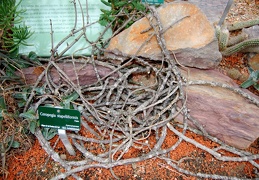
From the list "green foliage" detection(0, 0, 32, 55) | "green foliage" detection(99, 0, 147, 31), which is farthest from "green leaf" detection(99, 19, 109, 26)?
"green foliage" detection(0, 0, 32, 55)

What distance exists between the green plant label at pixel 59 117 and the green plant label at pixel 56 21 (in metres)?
0.70

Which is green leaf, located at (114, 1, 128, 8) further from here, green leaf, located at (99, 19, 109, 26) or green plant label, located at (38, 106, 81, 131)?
green plant label, located at (38, 106, 81, 131)

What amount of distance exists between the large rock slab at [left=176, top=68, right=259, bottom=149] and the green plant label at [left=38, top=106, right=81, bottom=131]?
29.3 inches

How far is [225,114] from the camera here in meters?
1.72

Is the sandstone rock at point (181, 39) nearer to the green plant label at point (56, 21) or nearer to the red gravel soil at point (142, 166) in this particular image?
the green plant label at point (56, 21)

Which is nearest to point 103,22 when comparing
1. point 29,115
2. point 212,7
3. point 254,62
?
point 29,115

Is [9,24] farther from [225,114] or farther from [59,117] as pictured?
[225,114]

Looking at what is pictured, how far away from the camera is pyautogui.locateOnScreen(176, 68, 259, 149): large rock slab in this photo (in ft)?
5.55

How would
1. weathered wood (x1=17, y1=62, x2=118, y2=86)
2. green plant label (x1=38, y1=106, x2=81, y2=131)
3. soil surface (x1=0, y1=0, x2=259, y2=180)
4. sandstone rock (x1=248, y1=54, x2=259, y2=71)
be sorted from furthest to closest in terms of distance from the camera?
sandstone rock (x1=248, y1=54, x2=259, y2=71) < weathered wood (x1=17, y1=62, x2=118, y2=86) < soil surface (x1=0, y1=0, x2=259, y2=180) < green plant label (x1=38, y1=106, x2=81, y2=131)

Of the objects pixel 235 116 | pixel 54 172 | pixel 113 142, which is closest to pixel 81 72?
pixel 113 142

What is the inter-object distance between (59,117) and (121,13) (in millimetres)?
983

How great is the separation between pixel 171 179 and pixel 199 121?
0.44 meters

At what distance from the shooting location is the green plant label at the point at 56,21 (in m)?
1.96

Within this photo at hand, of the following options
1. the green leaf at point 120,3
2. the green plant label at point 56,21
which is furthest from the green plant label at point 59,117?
the green leaf at point 120,3
